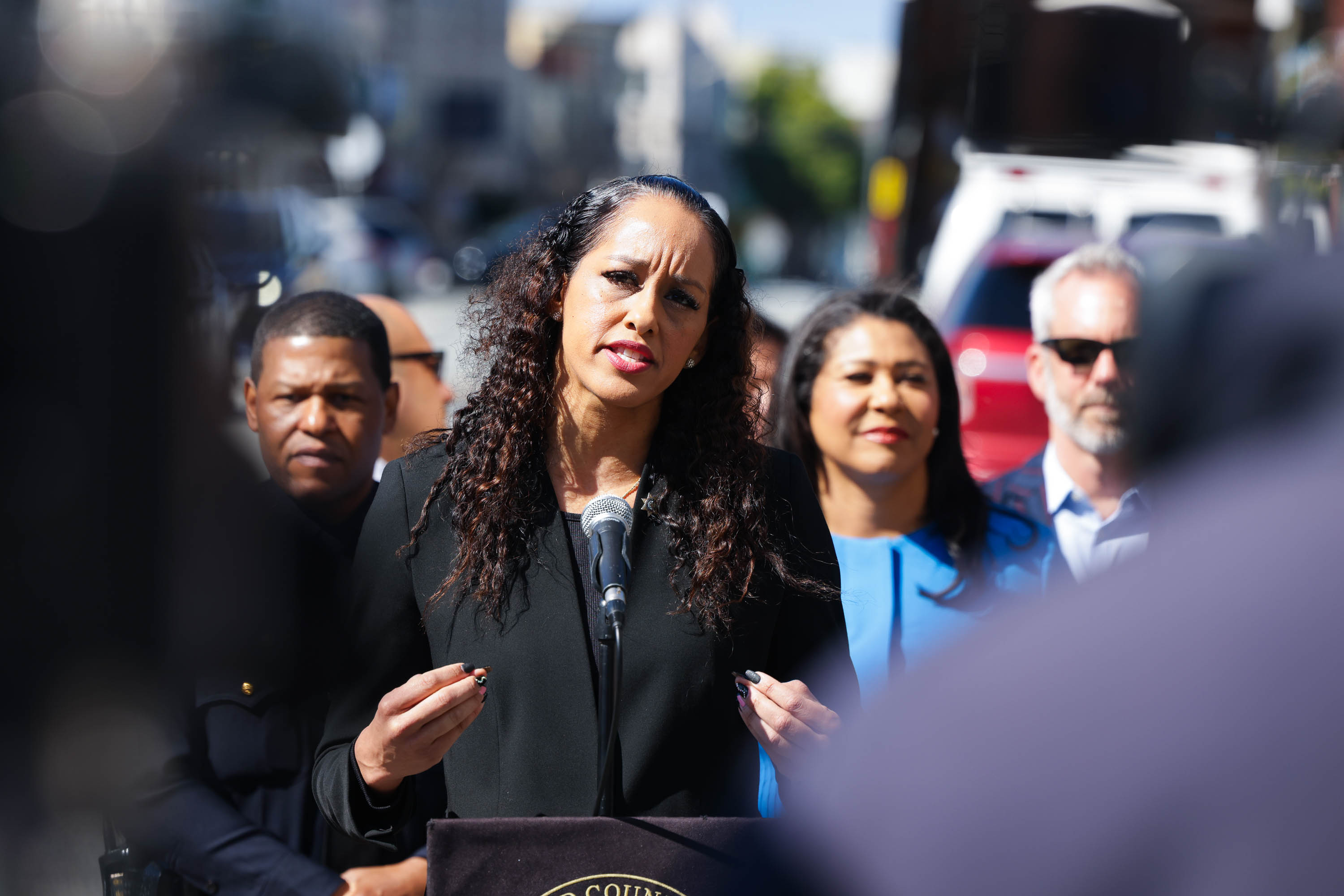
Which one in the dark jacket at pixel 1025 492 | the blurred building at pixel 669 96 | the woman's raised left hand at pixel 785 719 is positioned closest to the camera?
the woman's raised left hand at pixel 785 719

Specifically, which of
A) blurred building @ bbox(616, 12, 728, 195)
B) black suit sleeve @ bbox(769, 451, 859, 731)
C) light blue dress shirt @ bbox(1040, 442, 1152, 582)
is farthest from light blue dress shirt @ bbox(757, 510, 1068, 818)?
blurred building @ bbox(616, 12, 728, 195)

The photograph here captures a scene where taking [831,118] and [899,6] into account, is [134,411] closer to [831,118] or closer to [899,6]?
[899,6]

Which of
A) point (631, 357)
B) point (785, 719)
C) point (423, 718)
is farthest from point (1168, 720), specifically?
point (631, 357)

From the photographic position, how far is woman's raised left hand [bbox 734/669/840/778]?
199 cm

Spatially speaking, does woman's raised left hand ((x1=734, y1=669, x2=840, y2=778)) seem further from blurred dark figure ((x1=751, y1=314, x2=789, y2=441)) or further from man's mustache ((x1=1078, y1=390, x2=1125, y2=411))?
man's mustache ((x1=1078, y1=390, x2=1125, y2=411))

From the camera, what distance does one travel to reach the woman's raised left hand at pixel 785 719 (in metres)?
1.99

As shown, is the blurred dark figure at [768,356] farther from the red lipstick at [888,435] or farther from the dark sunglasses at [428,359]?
the dark sunglasses at [428,359]

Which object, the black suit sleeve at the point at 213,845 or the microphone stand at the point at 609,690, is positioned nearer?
the microphone stand at the point at 609,690

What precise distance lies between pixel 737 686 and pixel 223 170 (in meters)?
5.19

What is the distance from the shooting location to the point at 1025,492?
4102mm

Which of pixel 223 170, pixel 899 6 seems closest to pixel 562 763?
pixel 223 170

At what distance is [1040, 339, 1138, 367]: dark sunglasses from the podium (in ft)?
8.36

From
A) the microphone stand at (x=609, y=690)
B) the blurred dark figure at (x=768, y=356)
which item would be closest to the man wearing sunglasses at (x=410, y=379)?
the blurred dark figure at (x=768, y=356)

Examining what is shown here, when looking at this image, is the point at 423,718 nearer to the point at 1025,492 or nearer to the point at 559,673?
the point at 559,673
